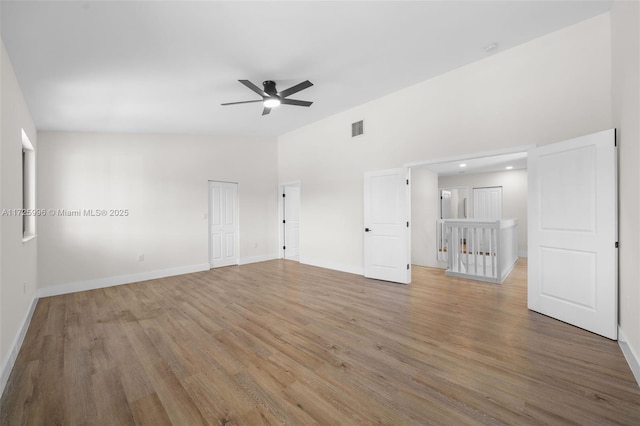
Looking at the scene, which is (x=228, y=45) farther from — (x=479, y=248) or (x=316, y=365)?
(x=479, y=248)

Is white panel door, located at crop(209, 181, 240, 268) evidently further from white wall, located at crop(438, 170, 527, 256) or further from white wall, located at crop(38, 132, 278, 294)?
white wall, located at crop(438, 170, 527, 256)

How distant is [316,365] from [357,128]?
166 inches

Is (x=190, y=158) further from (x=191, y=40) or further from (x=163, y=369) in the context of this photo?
(x=163, y=369)

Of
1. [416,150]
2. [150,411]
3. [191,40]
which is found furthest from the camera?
[416,150]

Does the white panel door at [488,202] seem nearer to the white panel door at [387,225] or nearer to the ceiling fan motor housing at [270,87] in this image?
the white panel door at [387,225]

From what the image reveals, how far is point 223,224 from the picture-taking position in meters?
6.31

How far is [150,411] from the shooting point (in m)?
1.70

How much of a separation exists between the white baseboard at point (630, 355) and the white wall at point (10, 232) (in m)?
4.67

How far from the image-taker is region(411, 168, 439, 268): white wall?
6.31m

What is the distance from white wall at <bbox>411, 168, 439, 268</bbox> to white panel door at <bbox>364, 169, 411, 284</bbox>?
6.15 ft

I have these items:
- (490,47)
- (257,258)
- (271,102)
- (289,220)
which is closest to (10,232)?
(271,102)

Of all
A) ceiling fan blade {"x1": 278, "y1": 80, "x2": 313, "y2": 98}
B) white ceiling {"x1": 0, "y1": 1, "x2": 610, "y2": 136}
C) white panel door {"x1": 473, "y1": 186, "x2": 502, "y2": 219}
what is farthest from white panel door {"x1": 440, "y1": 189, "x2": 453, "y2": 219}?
ceiling fan blade {"x1": 278, "y1": 80, "x2": 313, "y2": 98}

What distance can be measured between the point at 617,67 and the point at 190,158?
21.5 feet

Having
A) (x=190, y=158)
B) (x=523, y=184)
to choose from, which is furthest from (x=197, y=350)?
(x=523, y=184)
